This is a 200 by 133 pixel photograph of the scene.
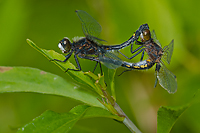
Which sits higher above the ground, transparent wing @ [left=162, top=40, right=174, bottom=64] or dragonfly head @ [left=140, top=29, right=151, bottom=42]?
dragonfly head @ [left=140, top=29, right=151, bottom=42]

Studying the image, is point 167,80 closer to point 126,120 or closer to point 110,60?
point 110,60

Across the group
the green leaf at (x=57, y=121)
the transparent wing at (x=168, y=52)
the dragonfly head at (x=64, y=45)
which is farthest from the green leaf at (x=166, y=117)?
the dragonfly head at (x=64, y=45)

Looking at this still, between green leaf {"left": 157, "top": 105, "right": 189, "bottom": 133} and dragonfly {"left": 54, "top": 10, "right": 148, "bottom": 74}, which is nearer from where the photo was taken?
green leaf {"left": 157, "top": 105, "right": 189, "bottom": 133}

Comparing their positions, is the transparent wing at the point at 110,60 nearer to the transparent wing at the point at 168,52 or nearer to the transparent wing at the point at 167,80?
the transparent wing at the point at 167,80

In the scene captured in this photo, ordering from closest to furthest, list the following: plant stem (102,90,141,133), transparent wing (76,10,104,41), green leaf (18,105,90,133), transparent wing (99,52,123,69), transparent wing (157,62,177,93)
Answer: green leaf (18,105,90,133), plant stem (102,90,141,133), transparent wing (99,52,123,69), transparent wing (157,62,177,93), transparent wing (76,10,104,41)

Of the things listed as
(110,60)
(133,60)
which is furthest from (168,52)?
(133,60)

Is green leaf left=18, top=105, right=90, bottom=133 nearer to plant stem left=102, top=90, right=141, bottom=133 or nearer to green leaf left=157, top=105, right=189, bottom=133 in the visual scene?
plant stem left=102, top=90, right=141, bottom=133

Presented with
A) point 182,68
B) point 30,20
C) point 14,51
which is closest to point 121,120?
point 182,68

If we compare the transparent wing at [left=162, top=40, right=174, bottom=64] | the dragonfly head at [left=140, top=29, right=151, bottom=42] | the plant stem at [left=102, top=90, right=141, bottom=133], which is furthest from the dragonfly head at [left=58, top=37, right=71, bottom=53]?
the transparent wing at [left=162, top=40, right=174, bottom=64]

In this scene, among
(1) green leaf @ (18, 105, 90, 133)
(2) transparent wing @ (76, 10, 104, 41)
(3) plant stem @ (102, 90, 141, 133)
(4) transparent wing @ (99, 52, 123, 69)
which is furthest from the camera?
(2) transparent wing @ (76, 10, 104, 41)
